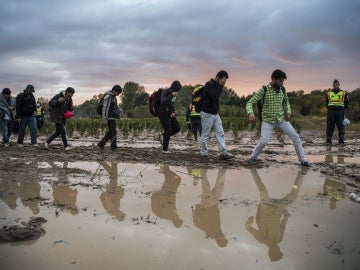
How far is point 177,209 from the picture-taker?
3992 millimetres

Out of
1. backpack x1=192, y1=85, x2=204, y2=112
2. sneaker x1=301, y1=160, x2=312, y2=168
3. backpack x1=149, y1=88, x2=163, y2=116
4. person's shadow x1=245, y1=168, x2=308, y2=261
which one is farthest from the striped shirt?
backpack x1=149, y1=88, x2=163, y2=116

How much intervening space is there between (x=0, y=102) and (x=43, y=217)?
806cm

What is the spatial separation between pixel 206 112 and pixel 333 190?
3442 millimetres

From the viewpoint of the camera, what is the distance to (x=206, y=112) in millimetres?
7688

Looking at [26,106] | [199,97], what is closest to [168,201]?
[199,97]

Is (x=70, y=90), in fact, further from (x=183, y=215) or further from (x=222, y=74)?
(x=183, y=215)

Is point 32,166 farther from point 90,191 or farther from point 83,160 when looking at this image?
point 90,191

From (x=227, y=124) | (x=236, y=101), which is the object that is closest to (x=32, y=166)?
(x=227, y=124)

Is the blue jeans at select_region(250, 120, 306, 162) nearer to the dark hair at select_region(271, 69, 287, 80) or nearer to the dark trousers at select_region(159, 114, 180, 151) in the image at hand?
the dark hair at select_region(271, 69, 287, 80)

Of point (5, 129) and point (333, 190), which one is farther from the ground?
point (5, 129)

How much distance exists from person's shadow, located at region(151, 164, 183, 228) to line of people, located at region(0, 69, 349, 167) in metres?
2.12

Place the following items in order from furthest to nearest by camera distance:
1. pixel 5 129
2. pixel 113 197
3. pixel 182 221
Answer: pixel 5 129
pixel 113 197
pixel 182 221

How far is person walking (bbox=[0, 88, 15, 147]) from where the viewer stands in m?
10.5

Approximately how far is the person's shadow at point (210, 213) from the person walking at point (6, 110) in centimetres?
773
